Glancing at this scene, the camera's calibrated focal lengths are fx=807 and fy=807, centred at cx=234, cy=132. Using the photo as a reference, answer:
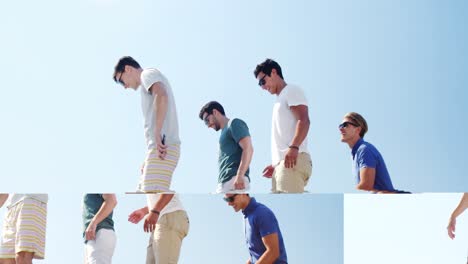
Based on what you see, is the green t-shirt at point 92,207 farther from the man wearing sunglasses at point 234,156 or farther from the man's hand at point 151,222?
the man wearing sunglasses at point 234,156

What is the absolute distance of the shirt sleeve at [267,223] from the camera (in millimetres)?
8062

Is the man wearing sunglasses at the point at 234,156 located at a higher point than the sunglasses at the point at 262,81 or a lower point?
lower

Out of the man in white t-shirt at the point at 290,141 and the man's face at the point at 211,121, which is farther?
the man's face at the point at 211,121

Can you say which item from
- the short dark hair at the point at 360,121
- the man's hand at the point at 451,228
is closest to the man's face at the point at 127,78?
the short dark hair at the point at 360,121

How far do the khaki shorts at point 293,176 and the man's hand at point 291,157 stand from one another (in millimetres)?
60

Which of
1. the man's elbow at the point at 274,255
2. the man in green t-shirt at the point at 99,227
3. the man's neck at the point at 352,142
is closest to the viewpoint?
the man's elbow at the point at 274,255

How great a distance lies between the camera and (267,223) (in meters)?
8.09

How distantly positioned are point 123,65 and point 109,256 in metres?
2.10

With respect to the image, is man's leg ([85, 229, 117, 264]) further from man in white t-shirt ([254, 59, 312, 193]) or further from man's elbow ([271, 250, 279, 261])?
man in white t-shirt ([254, 59, 312, 193])

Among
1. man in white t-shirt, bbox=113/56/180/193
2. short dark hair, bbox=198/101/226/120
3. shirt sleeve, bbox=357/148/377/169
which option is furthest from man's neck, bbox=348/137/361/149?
man in white t-shirt, bbox=113/56/180/193

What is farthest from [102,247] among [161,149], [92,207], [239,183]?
[239,183]

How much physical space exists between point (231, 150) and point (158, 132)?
2.80ft

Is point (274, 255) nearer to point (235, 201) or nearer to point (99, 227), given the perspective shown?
point (235, 201)

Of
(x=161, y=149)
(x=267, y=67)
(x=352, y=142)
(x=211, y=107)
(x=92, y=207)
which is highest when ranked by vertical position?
(x=267, y=67)
